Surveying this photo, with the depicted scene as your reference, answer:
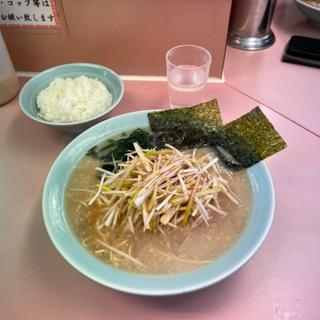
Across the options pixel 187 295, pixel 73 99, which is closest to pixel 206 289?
pixel 187 295

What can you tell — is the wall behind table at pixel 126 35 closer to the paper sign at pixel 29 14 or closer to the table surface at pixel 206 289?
the paper sign at pixel 29 14

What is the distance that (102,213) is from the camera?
2.68 feet

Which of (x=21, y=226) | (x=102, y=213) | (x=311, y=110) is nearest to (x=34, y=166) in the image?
(x=21, y=226)

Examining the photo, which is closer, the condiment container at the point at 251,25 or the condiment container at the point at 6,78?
the condiment container at the point at 6,78

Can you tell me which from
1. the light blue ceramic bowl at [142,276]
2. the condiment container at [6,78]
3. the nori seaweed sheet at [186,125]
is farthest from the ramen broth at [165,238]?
the condiment container at [6,78]

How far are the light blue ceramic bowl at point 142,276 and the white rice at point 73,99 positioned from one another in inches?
5.6

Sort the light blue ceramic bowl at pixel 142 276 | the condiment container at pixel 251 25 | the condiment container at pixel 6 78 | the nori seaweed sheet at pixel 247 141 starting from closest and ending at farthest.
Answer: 1. the light blue ceramic bowl at pixel 142 276
2. the nori seaweed sheet at pixel 247 141
3. the condiment container at pixel 6 78
4. the condiment container at pixel 251 25

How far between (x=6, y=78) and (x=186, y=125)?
2.02 feet

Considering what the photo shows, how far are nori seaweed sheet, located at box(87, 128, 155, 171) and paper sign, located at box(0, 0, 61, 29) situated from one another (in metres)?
0.48

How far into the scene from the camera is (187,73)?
1.11 m

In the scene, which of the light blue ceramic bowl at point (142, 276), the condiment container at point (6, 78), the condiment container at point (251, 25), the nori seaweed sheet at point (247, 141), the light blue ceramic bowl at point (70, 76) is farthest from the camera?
the condiment container at point (251, 25)

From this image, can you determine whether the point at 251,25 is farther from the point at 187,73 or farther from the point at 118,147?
the point at 118,147

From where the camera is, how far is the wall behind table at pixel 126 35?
109 centimetres

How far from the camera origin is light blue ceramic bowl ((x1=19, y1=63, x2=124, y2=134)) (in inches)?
39.4
